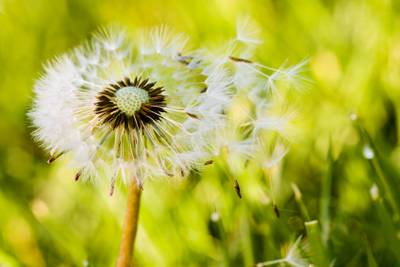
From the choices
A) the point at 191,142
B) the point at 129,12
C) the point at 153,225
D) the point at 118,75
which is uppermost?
the point at 129,12

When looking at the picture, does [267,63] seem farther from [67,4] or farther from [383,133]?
[67,4]

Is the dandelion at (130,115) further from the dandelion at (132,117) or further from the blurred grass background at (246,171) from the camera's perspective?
the blurred grass background at (246,171)

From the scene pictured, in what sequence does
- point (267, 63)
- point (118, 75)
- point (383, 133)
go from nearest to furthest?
point (118, 75) < point (383, 133) < point (267, 63)

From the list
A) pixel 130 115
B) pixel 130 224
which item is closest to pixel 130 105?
pixel 130 115

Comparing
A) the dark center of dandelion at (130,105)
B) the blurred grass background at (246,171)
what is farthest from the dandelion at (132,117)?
the blurred grass background at (246,171)

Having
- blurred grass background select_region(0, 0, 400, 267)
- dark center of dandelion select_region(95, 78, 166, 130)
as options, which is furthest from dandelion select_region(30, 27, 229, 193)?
blurred grass background select_region(0, 0, 400, 267)

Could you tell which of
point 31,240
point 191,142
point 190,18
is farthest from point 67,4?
point 191,142

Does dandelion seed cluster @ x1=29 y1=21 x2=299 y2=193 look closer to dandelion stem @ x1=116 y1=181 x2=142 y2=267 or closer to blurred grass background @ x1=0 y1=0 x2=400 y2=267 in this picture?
dandelion stem @ x1=116 y1=181 x2=142 y2=267

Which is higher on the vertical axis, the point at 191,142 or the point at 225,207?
the point at 191,142

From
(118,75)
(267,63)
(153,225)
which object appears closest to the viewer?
(118,75)
